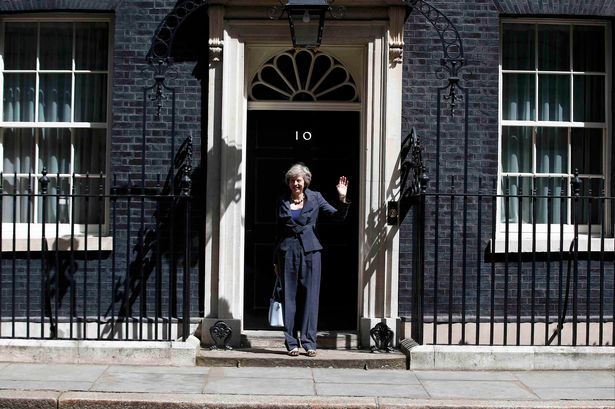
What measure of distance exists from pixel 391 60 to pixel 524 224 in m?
2.24

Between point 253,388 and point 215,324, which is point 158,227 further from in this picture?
point 253,388

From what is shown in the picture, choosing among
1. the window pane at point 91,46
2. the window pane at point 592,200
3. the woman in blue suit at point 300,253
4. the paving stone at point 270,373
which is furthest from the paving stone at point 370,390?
the window pane at point 91,46

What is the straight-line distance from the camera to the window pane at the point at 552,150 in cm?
1057

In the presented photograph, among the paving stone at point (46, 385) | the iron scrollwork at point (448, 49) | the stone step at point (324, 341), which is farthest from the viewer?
the stone step at point (324, 341)

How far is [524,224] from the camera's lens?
415 inches

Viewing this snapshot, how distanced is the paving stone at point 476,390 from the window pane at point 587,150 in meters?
2.93

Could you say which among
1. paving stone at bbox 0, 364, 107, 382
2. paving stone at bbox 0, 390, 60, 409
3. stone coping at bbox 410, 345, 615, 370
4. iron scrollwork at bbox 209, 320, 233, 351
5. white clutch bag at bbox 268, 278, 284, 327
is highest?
white clutch bag at bbox 268, 278, 284, 327

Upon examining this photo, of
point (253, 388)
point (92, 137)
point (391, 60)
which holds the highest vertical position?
point (391, 60)

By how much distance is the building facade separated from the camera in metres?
10.0

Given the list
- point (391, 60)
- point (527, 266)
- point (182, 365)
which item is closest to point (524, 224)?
point (527, 266)

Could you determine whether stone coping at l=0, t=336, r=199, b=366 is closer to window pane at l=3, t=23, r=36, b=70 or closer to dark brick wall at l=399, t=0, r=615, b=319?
dark brick wall at l=399, t=0, r=615, b=319

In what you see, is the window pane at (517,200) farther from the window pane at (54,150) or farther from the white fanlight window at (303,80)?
the window pane at (54,150)

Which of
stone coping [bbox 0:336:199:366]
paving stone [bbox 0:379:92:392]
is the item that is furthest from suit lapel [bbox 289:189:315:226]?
paving stone [bbox 0:379:92:392]

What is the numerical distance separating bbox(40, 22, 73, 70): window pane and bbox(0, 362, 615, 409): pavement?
3.18m
